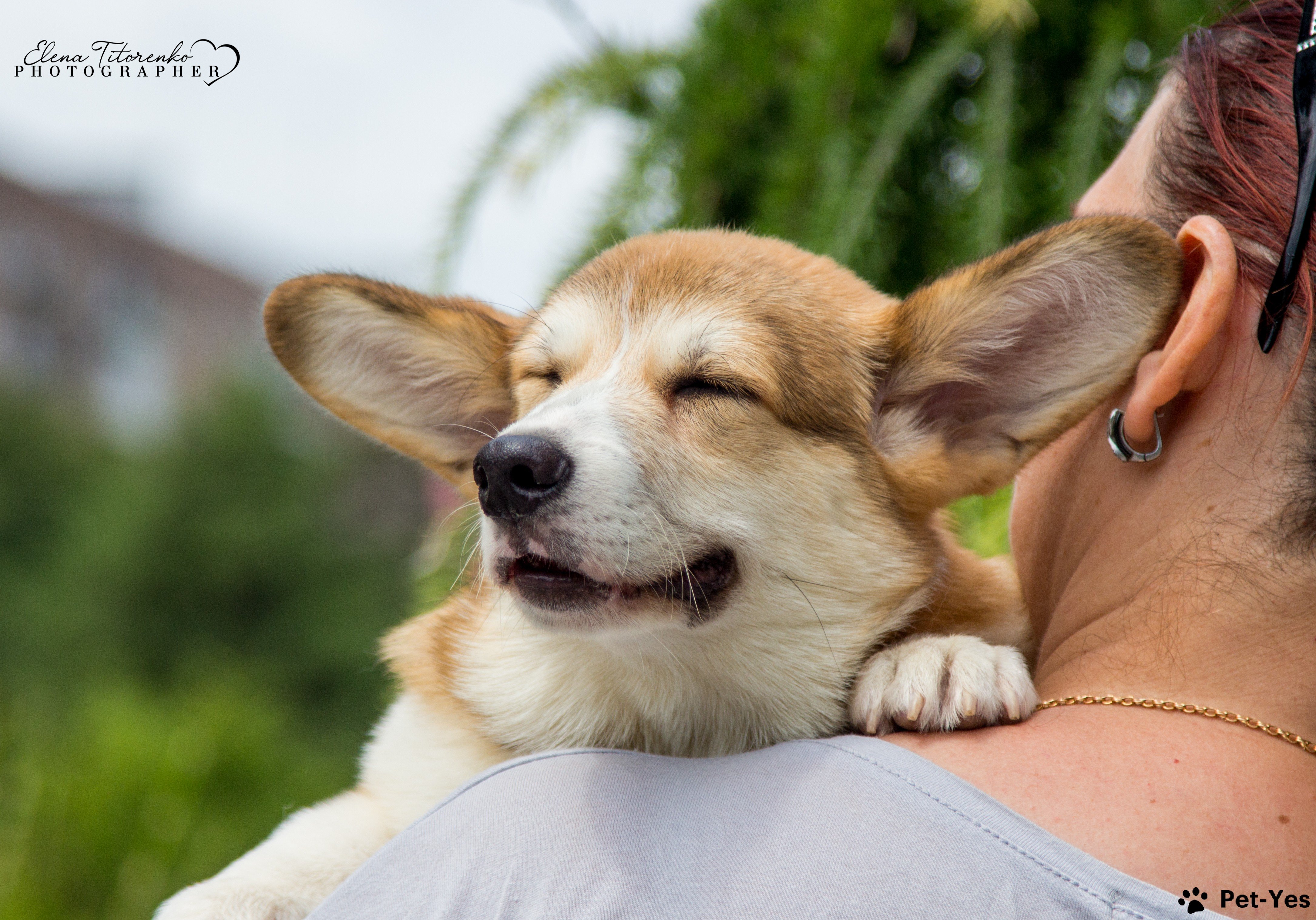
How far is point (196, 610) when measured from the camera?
598 inches

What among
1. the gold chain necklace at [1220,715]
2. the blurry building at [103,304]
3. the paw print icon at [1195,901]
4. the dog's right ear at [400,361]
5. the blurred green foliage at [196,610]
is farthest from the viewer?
the blurry building at [103,304]

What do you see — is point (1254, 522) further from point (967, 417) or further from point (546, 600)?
point (546, 600)

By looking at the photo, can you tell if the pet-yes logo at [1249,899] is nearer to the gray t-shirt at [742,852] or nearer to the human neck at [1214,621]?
the gray t-shirt at [742,852]

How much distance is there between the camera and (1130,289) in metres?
1.76

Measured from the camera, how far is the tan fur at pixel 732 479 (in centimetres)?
184

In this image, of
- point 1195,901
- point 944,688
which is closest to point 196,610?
point 944,688

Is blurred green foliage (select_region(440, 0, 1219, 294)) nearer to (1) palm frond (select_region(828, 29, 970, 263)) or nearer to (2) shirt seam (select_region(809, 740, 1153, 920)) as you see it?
(1) palm frond (select_region(828, 29, 970, 263))

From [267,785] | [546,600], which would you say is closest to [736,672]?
[546,600]

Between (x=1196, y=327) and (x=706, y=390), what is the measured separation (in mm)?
841

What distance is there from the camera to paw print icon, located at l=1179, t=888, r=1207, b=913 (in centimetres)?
128

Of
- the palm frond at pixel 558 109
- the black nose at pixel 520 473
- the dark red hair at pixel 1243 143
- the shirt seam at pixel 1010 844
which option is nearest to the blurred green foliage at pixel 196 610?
the palm frond at pixel 558 109

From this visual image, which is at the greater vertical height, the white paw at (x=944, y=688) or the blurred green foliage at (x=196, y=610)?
the white paw at (x=944, y=688)

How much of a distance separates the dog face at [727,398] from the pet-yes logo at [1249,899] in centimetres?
79

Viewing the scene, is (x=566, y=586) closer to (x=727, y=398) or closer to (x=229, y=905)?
(x=727, y=398)
